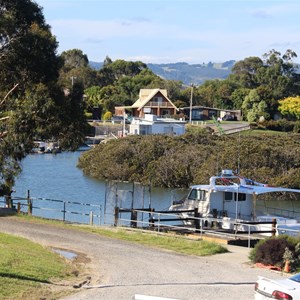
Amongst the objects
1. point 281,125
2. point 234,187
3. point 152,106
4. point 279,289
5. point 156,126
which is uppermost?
point 152,106

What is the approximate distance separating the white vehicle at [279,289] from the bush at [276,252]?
649cm

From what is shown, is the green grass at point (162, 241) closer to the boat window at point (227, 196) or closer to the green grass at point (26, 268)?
the green grass at point (26, 268)

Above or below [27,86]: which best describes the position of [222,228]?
below

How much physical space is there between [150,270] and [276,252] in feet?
13.0

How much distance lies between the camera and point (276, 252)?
2084 cm

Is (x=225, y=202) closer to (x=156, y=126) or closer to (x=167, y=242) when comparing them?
(x=167, y=242)

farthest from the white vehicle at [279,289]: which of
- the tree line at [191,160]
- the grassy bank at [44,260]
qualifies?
the tree line at [191,160]

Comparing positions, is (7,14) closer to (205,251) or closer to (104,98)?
(205,251)

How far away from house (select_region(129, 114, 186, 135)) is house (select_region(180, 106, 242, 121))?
2169 cm

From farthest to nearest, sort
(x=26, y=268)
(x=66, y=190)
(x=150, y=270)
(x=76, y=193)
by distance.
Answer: (x=66, y=190)
(x=76, y=193)
(x=150, y=270)
(x=26, y=268)

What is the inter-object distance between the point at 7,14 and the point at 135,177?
1450 inches

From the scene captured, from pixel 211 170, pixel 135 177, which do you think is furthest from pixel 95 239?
pixel 135 177

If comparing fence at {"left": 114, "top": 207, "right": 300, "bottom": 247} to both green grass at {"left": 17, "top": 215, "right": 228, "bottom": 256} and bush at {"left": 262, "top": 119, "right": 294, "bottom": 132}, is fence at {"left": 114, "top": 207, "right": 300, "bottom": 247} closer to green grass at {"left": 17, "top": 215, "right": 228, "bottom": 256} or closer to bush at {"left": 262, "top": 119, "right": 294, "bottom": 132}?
green grass at {"left": 17, "top": 215, "right": 228, "bottom": 256}

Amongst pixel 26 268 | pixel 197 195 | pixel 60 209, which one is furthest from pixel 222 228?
pixel 60 209
